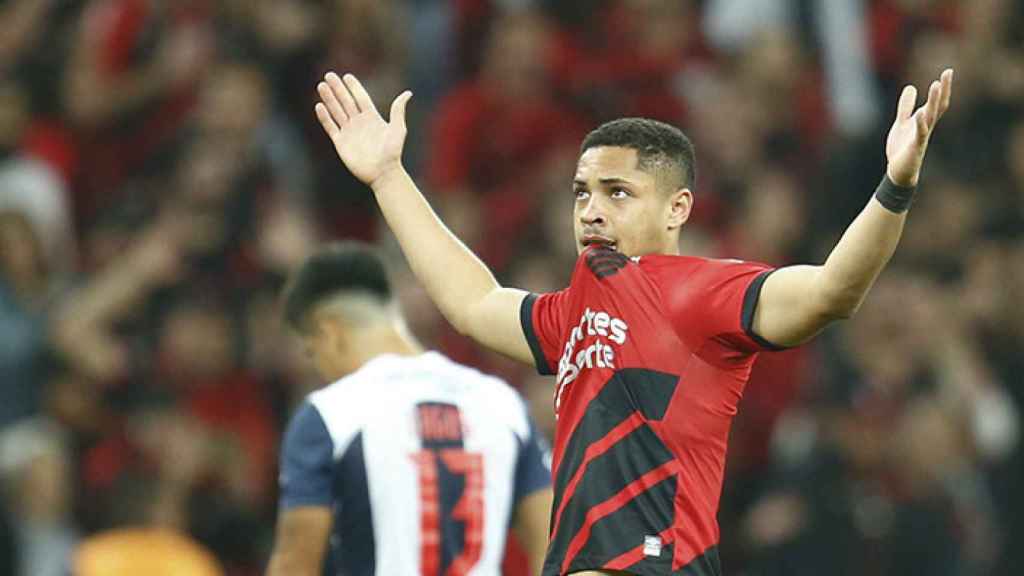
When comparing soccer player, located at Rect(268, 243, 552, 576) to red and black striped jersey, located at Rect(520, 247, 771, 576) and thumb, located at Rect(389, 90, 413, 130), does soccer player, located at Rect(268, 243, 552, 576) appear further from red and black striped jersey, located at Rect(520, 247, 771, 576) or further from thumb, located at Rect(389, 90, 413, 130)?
red and black striped jersey, located at Rect(520, 247, 771, 576)

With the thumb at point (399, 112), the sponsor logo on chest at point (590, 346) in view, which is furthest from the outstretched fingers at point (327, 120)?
the sponsor logo on chest at point (590, 346)

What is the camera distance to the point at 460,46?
11391 mm

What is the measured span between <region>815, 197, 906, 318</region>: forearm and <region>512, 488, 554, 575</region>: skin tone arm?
2.13m

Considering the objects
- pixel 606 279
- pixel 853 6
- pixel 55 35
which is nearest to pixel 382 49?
pixel 55 35

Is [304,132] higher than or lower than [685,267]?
higher

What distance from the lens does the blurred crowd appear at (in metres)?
9.40

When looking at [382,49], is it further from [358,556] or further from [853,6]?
[358,556]

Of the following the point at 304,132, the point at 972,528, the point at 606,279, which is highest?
the point at 304,132

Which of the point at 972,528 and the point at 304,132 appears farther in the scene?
the point at 304,132

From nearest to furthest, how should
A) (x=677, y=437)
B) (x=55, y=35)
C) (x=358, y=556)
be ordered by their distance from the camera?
(x=677, y=437)
(x=358, y=556)
(x=55, y=35)

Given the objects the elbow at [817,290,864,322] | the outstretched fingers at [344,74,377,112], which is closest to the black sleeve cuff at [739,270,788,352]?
the elbow at [817,290,864,322]

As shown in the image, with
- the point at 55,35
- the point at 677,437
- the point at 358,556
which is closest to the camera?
the point at 677,437

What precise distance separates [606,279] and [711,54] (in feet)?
23.8

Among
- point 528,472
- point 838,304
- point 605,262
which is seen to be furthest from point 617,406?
point 528,472
